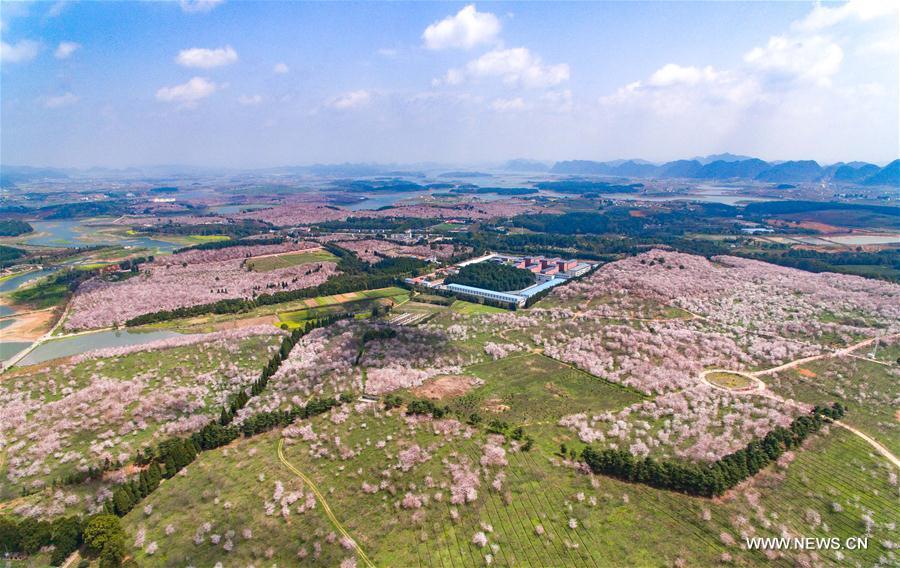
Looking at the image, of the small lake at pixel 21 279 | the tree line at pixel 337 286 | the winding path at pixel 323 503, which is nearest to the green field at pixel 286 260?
the tree line at pixel 337 286

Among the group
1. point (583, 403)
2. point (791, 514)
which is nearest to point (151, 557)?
point (583, 403)

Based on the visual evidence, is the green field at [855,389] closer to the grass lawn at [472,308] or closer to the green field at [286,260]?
the grass lawn at [472,308]

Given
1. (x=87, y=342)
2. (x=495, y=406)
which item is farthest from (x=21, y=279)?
(x=495, y=406)

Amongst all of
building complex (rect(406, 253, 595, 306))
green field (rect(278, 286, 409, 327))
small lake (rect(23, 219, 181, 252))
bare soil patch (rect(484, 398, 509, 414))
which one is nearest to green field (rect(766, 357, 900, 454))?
bare soil patch (rect(484, 398, 509, 414))

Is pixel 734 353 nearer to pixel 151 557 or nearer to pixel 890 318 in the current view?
pixel 890 318

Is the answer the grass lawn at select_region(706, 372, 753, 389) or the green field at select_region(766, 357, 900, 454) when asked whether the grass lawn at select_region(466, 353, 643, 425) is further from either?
the green field at select_region(766, 357, 900, 454)

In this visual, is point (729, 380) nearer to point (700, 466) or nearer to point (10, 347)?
point (700, 466)
